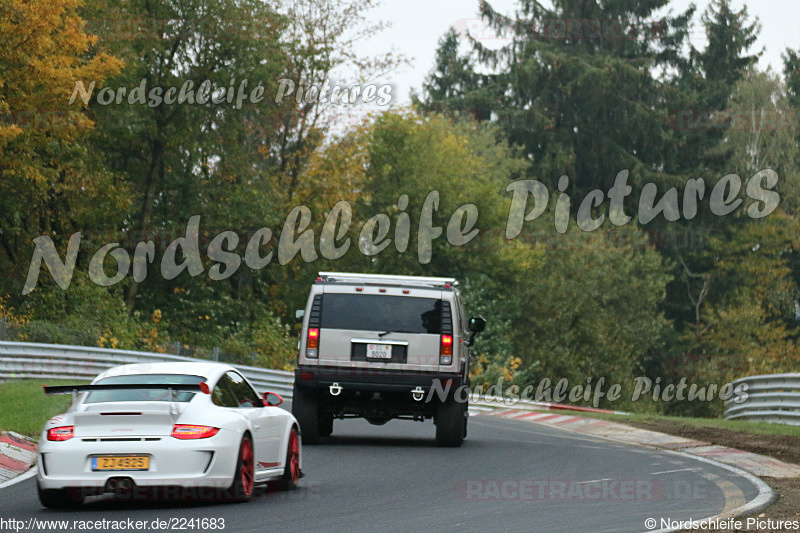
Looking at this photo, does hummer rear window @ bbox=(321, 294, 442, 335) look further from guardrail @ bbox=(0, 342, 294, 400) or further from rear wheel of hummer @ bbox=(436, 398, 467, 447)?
guardrail @ bbox=(0, 342, 294, 400)

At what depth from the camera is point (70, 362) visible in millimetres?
Answer: 30375

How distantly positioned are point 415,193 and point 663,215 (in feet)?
73.7

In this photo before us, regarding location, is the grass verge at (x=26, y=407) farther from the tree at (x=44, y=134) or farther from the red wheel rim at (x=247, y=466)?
the tree at (x=44, y=134)

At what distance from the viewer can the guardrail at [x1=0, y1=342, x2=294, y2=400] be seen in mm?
28219

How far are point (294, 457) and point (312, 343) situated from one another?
17.3 ft

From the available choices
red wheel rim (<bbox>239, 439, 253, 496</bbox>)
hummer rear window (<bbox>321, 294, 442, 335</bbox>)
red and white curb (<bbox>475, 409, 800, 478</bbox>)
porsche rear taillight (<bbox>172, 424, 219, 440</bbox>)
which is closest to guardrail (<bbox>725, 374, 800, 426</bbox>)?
red and white curb (<bbox>475, 409, 800, 478</bbox>)

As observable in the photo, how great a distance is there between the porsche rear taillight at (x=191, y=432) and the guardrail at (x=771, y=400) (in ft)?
52.6

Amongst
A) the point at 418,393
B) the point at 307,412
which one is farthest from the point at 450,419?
the point at 307,412

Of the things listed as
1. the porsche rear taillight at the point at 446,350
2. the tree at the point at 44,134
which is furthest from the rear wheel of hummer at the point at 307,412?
the tree at the point at 44,134

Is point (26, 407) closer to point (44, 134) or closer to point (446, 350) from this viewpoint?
point (446, 350)

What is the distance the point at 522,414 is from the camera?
28.7 metres

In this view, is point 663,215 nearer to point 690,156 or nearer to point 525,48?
point 690,156

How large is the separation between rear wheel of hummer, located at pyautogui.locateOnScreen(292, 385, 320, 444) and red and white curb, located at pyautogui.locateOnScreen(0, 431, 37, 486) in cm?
364

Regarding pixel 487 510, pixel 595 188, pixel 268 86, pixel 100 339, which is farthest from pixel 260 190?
pixel 487 510
